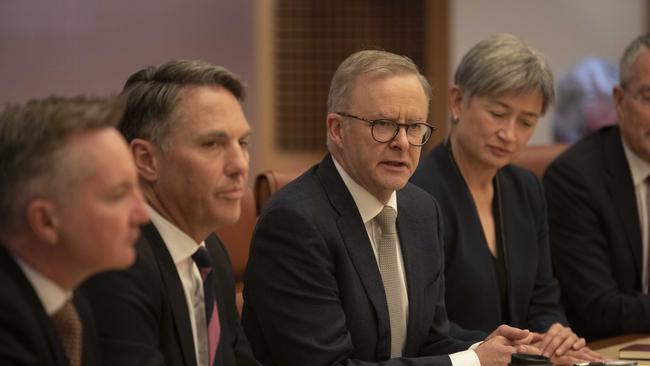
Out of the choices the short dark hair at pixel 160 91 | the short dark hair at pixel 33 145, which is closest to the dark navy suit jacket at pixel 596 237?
the short dark hair at pixel 160 91

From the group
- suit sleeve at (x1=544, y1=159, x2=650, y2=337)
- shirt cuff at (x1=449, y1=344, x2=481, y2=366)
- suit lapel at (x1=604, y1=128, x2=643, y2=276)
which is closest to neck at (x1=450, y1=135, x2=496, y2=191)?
suit sleeve at (x1=544, y1=159, x2=650, y2=337)

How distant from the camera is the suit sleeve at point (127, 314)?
6.43ft

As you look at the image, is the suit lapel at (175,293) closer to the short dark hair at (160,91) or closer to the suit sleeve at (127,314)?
the suit sleeve at (127,314)

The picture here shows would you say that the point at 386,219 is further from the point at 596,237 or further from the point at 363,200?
the point at 596,237

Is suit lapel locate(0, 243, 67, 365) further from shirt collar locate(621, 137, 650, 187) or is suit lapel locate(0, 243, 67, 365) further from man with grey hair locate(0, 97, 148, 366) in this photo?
shirt collar locate(621, 137, 650, 187)

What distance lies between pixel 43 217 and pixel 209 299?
642 mm

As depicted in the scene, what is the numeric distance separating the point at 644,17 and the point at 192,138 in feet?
17.2

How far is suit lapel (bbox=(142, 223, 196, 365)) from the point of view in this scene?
2.10 metres

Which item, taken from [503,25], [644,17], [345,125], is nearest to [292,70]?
[503,25]

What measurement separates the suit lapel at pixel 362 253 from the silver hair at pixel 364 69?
244mm

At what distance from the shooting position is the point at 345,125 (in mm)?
2689

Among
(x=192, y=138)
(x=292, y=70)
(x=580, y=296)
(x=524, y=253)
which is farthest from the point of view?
(x=292, y=70)

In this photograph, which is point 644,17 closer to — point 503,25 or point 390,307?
point 503,25

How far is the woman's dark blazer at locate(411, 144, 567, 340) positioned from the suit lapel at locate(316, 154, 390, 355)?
1.40 ft
